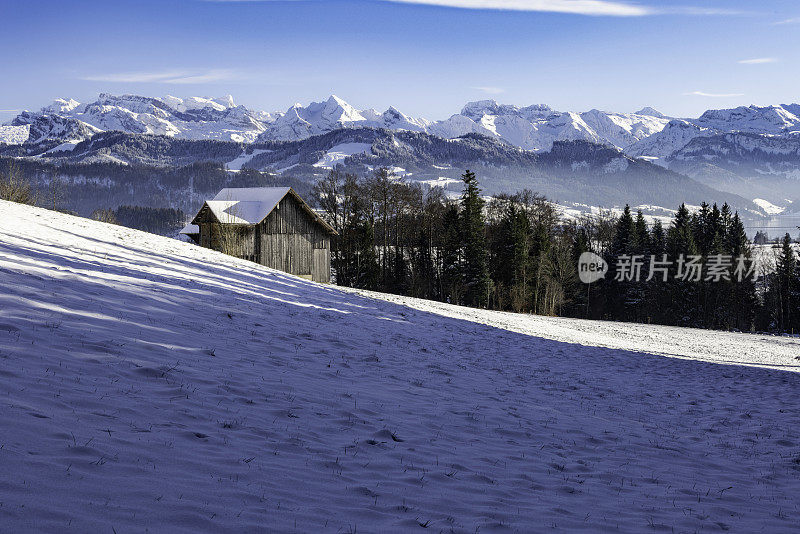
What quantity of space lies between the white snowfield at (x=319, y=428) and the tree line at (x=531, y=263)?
4673 cm

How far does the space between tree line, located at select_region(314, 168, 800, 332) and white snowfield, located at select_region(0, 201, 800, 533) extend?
46.7 meters

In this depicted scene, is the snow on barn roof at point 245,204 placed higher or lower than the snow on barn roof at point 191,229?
higher

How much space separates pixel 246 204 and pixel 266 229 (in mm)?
Result: 2968

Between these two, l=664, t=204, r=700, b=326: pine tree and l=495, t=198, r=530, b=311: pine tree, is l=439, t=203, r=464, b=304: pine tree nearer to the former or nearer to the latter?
l=495, t=198, r=530, b=311: pine tree

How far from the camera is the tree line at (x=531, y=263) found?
202 feet

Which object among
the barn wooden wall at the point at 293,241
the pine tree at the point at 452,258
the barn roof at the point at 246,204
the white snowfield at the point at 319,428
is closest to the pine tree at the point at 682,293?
the pine tree at the point at 452,258

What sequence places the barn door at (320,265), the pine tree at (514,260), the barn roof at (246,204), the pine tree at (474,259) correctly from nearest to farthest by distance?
the barn roof at (246,204) < the barn door at (320,265) < the pine tree at (474,259) < the pine tree at (514,260)

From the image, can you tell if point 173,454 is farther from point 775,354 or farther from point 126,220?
point 126,220

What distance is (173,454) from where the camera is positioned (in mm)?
4754

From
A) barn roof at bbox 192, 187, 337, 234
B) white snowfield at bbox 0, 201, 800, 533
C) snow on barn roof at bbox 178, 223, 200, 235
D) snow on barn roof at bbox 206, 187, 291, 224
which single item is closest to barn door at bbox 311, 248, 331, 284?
barn roof at bbox 192, 187, 337, 234

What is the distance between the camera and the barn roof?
4116cm

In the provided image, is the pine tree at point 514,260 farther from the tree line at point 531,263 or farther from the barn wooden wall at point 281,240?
the barn wooden wall at point 281,240

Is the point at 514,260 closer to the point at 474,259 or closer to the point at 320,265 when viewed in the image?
the point at 474,259

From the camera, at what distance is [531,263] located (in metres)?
62.7
